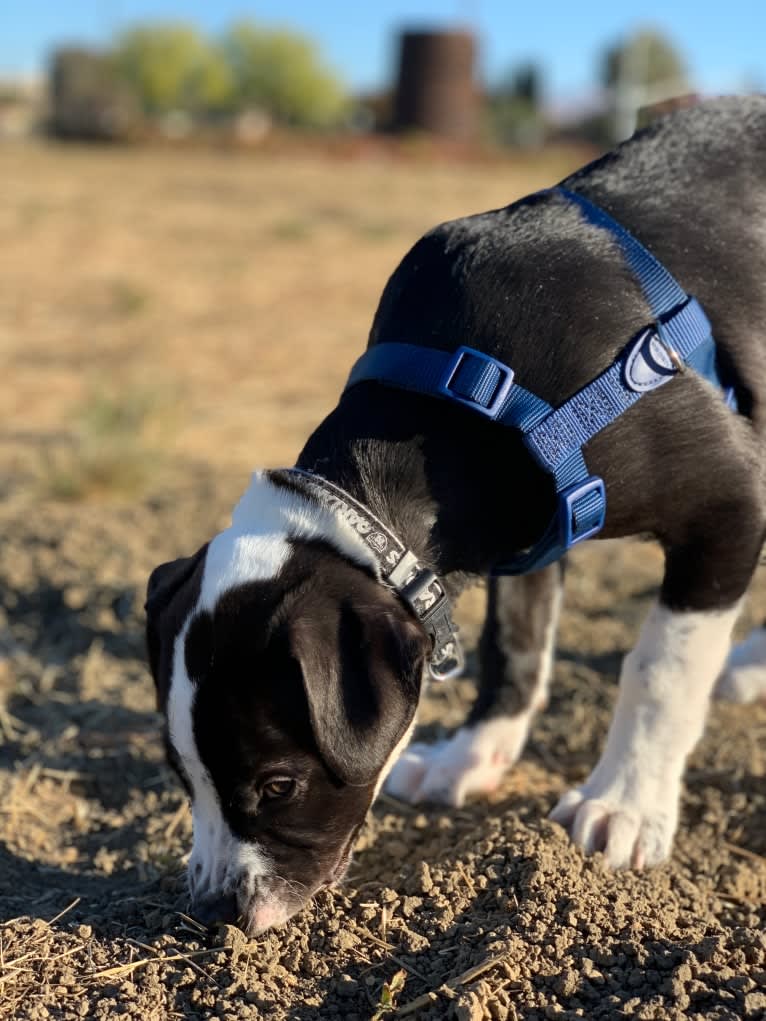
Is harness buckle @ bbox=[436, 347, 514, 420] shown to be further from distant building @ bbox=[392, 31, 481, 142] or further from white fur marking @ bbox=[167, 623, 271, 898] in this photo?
distant building @ bbox=[392, 31, 481, 142]

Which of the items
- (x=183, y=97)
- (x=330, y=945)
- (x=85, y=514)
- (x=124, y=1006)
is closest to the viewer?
(x=124, y=1006)

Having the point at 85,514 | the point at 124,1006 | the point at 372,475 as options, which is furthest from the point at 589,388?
the point at 85,514

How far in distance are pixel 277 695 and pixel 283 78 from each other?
5891cm

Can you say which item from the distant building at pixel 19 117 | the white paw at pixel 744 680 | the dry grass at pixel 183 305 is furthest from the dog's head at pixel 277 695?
the distant building at pixel 19 117

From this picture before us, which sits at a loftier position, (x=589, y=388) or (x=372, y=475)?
(x=589, y=388)

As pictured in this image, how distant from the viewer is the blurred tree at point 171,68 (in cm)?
5431

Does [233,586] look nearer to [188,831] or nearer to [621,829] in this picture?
[188,831]

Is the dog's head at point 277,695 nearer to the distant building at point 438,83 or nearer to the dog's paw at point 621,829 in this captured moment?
the dog's paw at point 621,829

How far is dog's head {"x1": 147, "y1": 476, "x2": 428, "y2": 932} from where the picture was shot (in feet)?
7.93

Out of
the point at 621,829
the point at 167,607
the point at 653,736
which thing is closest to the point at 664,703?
the point at 653,736

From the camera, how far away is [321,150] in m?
34.7

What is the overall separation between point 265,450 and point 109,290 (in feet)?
21.1

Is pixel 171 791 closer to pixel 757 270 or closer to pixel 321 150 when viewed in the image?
pixel 757 270

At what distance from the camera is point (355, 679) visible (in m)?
2.41
